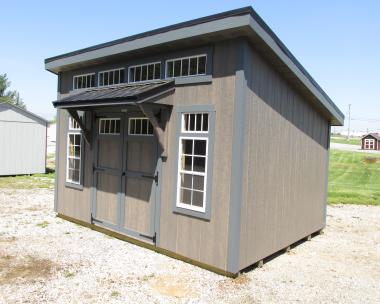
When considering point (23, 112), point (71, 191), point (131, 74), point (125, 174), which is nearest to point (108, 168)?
point (125, 174)

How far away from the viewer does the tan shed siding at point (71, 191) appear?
8.67 meters

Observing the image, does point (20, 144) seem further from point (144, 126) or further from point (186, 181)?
point (186, 181)

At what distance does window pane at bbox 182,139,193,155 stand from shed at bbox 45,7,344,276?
0.7 inches

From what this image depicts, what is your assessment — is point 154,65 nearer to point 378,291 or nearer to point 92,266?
point 92,266

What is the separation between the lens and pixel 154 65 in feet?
23.4

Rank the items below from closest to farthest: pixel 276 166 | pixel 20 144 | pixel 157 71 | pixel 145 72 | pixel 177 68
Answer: pixel 177 68, pixel 276 166, pixel 157 71, pixel 145 72, pixel 20 144

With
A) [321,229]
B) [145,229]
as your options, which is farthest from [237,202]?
[321,229]

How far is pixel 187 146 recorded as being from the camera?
21.3ft

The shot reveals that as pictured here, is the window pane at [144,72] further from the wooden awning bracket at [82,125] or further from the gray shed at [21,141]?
the gray shed at [21,141]

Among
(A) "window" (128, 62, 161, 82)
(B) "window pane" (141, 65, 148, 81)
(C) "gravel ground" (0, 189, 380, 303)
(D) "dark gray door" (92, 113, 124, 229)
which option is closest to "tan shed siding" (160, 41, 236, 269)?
(C) "gravel ground" (0, 189, 380, 303)

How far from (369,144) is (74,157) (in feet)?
185

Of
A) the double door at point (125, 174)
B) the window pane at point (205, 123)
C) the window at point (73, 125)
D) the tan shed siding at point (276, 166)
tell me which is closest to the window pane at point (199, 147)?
the window pane at point (205, 123)

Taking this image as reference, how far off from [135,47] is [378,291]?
19.6 ft

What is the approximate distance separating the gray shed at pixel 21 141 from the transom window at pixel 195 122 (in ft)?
46.5
